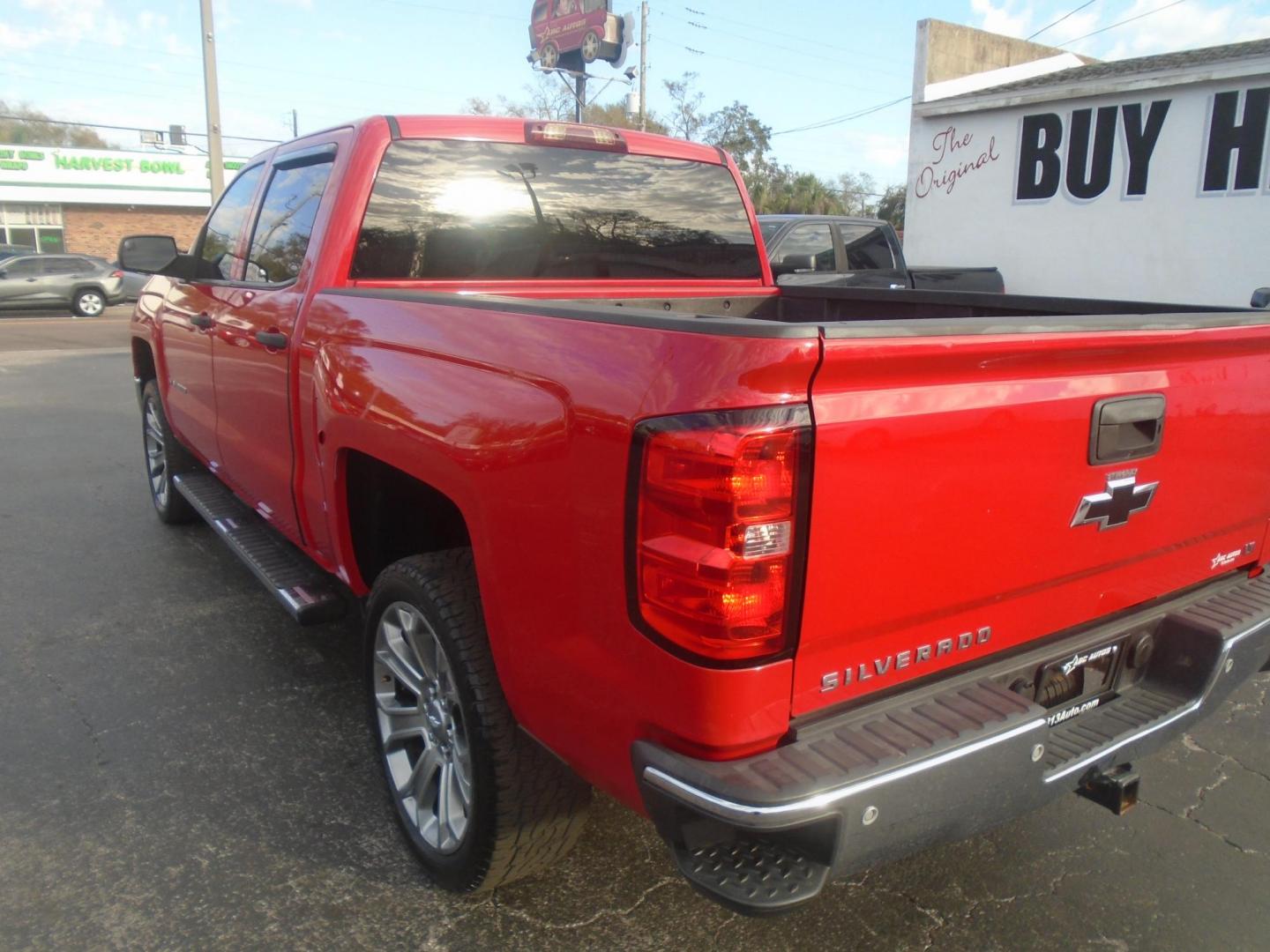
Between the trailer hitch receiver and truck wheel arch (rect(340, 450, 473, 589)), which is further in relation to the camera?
truck wheel arch (rect(340, 450, 473, 589))

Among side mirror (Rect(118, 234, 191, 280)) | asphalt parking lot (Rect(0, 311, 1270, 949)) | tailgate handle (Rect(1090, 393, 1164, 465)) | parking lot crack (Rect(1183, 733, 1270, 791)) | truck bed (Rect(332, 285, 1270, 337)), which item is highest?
side mirror (Rect(118, 234, 191, 280))

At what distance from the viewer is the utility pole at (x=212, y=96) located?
19.0m

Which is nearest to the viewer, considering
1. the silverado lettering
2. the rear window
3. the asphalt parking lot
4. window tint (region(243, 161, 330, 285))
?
the silverado lettering

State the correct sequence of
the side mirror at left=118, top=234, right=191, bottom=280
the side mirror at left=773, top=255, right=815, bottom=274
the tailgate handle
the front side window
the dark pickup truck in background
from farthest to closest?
the front side window, the dark pickup truck in background, the side mirror at left=773, top=255, right=815, bottom=274, the side mirror at left=118, top=234, right=191, bottom=280, the tailgate handle

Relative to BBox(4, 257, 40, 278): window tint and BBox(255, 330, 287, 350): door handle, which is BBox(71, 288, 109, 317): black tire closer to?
BBox(4, 257, 40, 278): window tint

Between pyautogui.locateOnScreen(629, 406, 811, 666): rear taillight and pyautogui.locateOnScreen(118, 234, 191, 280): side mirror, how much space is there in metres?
3.42

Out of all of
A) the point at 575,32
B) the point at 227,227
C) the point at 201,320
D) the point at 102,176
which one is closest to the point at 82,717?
the point at 201,320

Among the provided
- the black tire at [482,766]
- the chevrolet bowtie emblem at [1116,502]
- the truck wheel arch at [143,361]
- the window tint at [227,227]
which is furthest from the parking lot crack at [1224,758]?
the truck wheel arch at [143,361]

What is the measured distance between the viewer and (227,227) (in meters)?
4.62

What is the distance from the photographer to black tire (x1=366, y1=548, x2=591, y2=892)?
2.31 m

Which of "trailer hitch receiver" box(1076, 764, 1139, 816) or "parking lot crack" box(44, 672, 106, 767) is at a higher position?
"trailer hitch receiver" box(1076, 764, 1139, 816)

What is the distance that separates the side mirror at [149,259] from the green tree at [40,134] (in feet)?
173

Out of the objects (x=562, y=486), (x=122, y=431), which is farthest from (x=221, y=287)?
(x=122, y=431)

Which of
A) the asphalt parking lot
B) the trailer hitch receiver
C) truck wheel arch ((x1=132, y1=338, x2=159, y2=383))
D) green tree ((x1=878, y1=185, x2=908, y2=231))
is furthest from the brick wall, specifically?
the trailer hitch receiver
